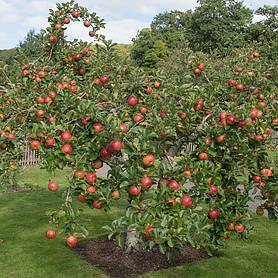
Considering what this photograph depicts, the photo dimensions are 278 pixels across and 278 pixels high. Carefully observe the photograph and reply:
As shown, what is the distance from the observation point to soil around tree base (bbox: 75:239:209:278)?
7.62 metres

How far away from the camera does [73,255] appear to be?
8281 mm

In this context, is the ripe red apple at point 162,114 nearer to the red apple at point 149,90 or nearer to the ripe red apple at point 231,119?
the ripe red apple at point 231,119

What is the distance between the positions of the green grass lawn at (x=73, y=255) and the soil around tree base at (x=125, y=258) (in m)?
0.20

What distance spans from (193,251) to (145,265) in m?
1.19

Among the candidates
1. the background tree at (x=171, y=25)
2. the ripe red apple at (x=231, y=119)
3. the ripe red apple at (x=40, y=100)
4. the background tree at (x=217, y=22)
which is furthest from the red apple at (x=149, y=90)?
the background tree at (x=171, y=25)

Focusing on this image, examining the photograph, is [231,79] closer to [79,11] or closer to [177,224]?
[79,11]

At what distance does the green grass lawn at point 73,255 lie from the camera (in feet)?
24.7

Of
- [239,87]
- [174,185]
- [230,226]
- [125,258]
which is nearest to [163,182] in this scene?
[174,185]

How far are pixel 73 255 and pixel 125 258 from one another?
3.15 feet

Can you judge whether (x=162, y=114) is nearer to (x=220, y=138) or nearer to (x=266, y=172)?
(x=220, y=138)

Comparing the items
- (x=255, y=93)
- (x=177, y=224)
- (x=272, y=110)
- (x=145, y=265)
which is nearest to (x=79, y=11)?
(x=255, y=93)

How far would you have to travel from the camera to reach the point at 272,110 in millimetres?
6281

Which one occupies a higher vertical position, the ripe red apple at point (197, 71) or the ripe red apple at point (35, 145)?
the ripe red apple at point (197, 71)

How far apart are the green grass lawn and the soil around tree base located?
0.20m
